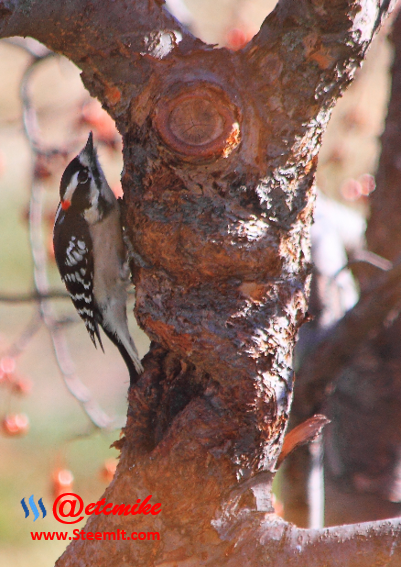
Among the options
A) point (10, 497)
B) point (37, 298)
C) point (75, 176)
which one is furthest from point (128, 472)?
point (10, 497)

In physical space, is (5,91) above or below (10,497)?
above

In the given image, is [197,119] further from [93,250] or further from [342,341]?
[93,250]

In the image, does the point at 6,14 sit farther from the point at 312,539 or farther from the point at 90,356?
the point at 90,356

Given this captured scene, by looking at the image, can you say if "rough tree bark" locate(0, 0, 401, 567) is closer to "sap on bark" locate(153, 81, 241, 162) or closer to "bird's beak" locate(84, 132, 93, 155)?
"sap on bark" locate(153, 81, 241, 162)

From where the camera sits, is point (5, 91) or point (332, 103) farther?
point (5, 91)

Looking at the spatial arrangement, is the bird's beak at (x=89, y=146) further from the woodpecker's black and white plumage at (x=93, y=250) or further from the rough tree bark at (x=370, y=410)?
the rough tree bark at (x=370, y=410)

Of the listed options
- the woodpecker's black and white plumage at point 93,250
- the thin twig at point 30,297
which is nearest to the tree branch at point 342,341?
the woodpecker's black and white plumage at point 93,250

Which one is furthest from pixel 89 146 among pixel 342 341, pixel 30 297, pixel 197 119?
pixel 342 341
